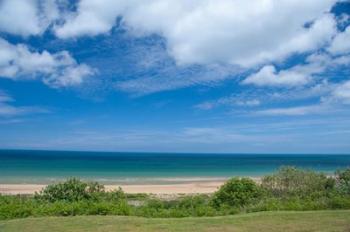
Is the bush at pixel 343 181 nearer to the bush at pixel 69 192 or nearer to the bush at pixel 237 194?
the bush at pixel 237 194

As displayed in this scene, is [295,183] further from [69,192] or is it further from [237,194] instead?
[69,192]

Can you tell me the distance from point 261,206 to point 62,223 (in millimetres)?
6031

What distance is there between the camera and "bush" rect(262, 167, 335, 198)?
56.1 feet

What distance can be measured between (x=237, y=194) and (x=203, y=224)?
639 cm

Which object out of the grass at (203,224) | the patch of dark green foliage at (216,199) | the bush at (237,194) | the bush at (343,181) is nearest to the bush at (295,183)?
the patch of dark green foliage at (216,199)

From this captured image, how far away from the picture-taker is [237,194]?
15.6 metres

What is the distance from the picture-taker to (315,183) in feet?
56.4

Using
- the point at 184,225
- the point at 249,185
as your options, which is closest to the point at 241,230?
the point at 184,225

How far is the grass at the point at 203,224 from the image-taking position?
891 cm

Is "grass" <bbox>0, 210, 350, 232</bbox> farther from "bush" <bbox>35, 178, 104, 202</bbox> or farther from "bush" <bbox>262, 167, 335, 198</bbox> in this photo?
"bush" <bbox>262, 167, 335, 198</bbox>

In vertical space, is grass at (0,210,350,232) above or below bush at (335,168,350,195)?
below

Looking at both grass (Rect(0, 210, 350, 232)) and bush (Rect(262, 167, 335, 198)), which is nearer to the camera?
grass (Rect(0, 210, 350, 232))

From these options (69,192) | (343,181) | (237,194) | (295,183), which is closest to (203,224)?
(237,194)

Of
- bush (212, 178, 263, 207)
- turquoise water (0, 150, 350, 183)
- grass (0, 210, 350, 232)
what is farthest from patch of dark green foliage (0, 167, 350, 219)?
turquoise water (0, 150, 350, 183)
